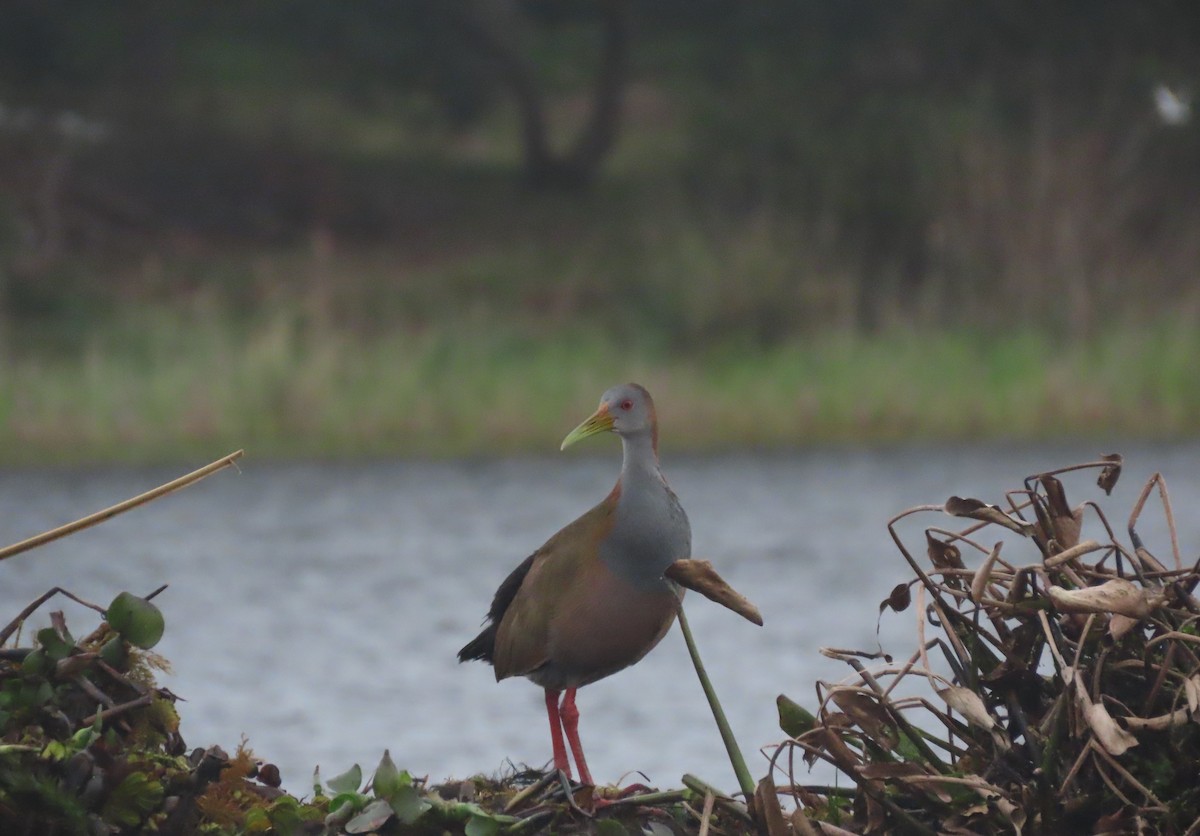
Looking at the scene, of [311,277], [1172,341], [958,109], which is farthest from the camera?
[311,277]

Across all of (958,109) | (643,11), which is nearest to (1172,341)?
(958,109)

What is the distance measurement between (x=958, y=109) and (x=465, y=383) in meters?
9.37

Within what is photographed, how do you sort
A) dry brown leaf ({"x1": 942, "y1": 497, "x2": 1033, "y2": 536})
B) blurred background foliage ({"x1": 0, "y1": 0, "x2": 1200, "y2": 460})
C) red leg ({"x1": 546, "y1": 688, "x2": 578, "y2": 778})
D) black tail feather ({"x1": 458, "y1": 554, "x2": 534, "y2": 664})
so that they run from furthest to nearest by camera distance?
blurred background foliage ({"x1": 0, "y1": 0, "x2": 1200, "y2": 460}) < black tail feather ({"x1": 458, "y1": 554, "x2": 534, "y2": 664}) < red leg ({"x1": 546, "y1": 688, "x2": 578, "y2": 778}) < dry brown leaf ({"x1": 942, "y1": 497, "x2": 1033, "y2": 536})

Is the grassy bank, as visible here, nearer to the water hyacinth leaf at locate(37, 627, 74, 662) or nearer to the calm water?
the calm water

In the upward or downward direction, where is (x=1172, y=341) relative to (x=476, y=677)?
upward

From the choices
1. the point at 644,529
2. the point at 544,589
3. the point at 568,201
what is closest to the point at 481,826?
the point at 644,529

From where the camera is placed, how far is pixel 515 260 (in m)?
25.5

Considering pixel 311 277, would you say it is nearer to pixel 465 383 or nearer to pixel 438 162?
pixel 438 162

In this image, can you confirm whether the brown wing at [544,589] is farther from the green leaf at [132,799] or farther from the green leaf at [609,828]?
the green leaf at [132,799]

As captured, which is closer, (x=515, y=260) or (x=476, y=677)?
(x=476, y=677)

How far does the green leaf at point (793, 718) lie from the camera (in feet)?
9.25

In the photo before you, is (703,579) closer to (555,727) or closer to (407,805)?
(407,805)

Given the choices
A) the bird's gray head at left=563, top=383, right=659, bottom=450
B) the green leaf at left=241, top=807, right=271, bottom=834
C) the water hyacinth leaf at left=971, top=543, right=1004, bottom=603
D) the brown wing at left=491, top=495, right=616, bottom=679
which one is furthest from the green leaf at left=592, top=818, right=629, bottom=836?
the bird's gray head at left=563, top=383, right=659, bottom=450

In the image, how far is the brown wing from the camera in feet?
11.7
